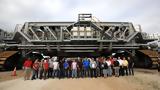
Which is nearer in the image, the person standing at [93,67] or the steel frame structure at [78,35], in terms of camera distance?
the person standing at [93,67]

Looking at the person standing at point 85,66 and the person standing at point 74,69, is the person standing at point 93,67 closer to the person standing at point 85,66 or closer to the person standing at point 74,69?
the person standing at point 85,66

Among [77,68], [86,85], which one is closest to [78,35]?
[77,68]

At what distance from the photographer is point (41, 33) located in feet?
68.4

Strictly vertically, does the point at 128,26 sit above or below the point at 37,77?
above

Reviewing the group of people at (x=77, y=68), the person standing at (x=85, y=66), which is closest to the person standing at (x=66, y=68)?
the group of people at (x=77, y=68)

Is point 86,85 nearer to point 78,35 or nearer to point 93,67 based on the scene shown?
point 93,67

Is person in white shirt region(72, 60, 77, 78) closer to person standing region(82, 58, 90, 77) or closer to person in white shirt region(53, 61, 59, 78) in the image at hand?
person standing region(82, 58, 90, 77)

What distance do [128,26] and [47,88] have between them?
1147 centimetres

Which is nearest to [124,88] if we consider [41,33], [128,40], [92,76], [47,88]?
[47,88]

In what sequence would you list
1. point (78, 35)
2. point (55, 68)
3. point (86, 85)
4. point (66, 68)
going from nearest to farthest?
point (86, 85) < point (55, 68) < point (66, 68) < point (78, 35)

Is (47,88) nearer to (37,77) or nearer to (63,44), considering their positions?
(37,77)

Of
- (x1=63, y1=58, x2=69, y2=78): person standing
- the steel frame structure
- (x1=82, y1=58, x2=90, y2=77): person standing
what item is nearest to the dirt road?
(x1=63, y1=58, x2=69, y2=78): person standing

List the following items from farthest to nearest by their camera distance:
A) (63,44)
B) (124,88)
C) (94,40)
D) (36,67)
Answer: (63,44), (94,40), (36,67), (124,88)

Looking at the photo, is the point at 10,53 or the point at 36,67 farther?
the point at 10,53
